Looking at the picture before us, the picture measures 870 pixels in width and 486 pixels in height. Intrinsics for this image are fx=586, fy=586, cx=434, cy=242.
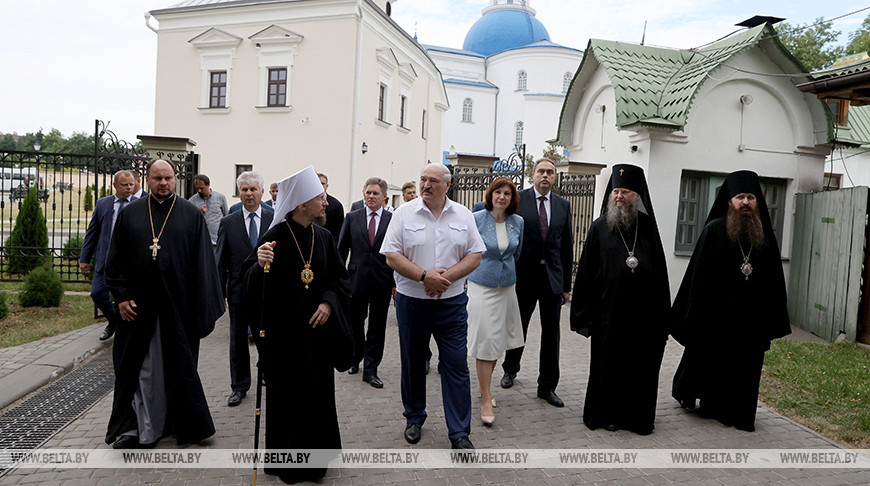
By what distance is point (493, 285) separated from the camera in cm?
503

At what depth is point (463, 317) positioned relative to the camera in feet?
14.7

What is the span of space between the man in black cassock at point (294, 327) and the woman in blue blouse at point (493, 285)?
152 cm

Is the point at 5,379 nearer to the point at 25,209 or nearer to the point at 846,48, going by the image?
the point at 25,209

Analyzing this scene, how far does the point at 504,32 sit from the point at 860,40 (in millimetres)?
32738

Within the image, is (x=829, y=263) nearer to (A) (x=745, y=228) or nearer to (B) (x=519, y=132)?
(A) (x=745, y=228)

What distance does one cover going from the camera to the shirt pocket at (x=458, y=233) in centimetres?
441

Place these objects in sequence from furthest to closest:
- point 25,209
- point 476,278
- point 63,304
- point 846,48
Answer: point 846,48
point 25,209
point 63,304
point 476,278

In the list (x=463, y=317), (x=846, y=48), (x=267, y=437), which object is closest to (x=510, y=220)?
(x=463, y=317)

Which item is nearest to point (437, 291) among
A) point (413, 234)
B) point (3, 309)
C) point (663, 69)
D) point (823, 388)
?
point (413, 234)

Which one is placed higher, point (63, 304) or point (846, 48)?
point (846, 48)

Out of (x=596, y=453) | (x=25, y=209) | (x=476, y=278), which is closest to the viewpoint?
(x=596, y=453)

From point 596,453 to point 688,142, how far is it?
7700mm

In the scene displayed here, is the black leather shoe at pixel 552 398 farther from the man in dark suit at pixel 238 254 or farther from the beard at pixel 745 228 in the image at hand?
the man in dark suit at pixel 238 254

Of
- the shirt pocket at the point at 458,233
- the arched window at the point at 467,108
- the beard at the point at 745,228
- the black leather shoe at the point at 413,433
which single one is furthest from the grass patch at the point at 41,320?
the arched window at the point at 467,108
